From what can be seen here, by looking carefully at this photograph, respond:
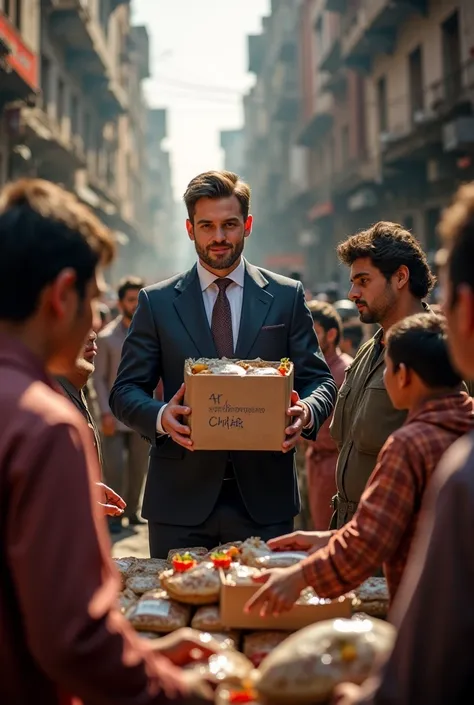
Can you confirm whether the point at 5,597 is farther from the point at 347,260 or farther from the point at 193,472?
the point at 347,260

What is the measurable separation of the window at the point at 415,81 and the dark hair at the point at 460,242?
2047cm

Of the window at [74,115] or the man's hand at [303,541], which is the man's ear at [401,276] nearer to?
the man's hand at [303,541]

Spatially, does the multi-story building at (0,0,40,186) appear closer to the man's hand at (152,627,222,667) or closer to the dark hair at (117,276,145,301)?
the dark hair at (117,276,145,301)

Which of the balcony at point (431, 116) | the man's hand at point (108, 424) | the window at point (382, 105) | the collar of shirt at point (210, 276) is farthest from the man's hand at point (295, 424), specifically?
the window at point (382, 105)

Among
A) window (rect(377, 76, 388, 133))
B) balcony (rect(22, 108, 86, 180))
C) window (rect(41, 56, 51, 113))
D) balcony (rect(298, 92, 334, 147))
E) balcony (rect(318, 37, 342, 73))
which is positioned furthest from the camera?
balcony (rect(298, 92, 334, 147))

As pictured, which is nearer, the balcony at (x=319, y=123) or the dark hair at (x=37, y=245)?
the dark hair at (x=37, y=245)

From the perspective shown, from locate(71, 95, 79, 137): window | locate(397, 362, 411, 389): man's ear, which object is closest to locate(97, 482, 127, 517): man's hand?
locate(397, 362, 411, 389): man's ear

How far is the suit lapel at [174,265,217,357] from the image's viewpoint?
388 centimetres

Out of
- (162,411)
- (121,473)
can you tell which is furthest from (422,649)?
(121,473)

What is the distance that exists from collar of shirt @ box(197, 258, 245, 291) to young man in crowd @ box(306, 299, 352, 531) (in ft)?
7.81

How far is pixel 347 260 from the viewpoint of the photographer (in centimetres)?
424

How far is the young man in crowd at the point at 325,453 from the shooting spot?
20.7 ft

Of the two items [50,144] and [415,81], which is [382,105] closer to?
[415,81]

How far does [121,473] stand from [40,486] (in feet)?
24.3
